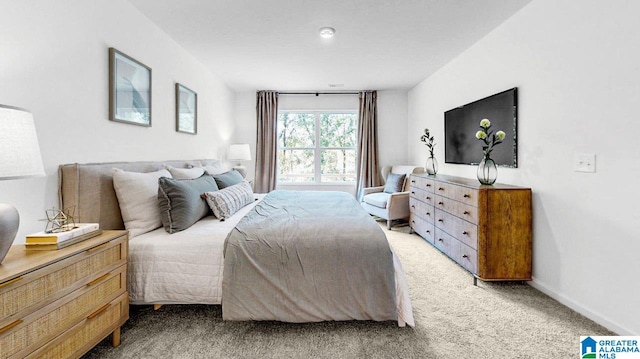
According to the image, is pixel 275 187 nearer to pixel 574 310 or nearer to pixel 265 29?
pixel 265 29

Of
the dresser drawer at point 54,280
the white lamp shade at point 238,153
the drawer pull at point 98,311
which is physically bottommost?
the drawer pull at point 98,311

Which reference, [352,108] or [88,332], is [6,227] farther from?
[352,108]

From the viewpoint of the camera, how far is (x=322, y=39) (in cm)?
303

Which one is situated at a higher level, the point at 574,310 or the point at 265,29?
the point at 265,29

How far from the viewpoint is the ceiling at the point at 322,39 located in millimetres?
2395

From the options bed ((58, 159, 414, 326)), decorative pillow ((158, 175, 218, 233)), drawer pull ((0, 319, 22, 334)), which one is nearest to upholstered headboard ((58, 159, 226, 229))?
bed ((58, 159, 414, 326))

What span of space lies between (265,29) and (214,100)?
1.90 metres

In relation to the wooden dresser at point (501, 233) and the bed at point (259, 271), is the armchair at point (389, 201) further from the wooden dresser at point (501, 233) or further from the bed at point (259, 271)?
the bed at point (259, 271)

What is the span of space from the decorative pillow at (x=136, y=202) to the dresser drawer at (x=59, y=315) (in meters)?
0.42

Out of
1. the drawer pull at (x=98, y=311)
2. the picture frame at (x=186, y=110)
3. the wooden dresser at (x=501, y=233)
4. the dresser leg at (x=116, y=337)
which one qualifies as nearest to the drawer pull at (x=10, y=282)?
the drawer pull at (x=98, y=311)

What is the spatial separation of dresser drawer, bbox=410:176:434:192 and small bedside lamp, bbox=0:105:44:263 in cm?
331

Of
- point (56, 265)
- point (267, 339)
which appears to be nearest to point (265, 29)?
point (56, 265)

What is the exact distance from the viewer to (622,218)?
1661 mm

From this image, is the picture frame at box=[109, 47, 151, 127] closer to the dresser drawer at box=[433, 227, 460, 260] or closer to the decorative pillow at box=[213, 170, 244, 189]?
the decorative pillow at box=[213, 170, 244, 189]
